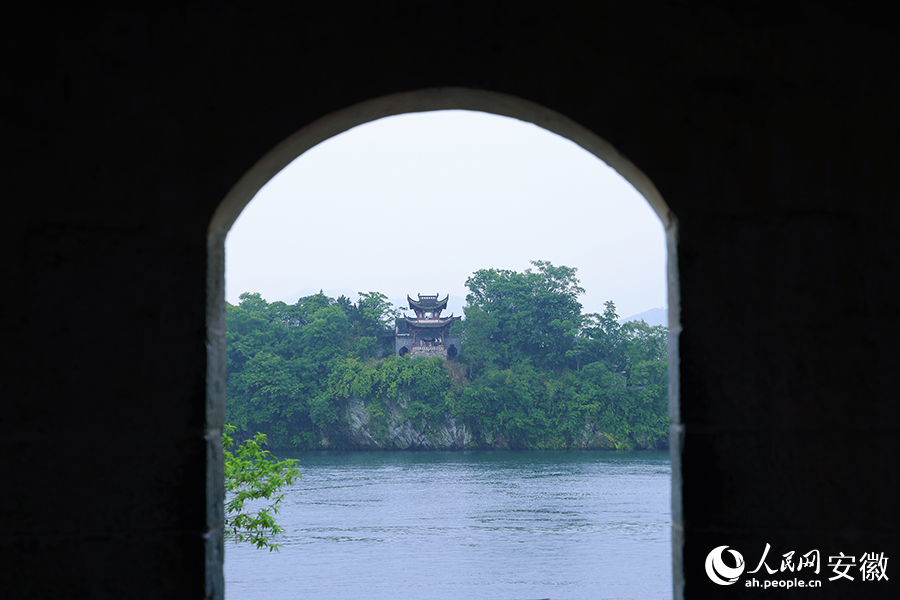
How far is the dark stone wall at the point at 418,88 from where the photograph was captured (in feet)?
4.98

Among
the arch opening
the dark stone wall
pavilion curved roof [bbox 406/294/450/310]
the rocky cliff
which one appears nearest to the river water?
the rocky cliff

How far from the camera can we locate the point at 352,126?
1763mm

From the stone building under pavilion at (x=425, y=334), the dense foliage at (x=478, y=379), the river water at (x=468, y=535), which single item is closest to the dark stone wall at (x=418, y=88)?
the river water at (x=468, y=535)

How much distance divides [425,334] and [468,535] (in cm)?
1799

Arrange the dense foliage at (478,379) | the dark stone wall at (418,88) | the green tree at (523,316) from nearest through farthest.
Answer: the dark stone wall at (418,88)
the dense foliage at (478,379)
the green tree at (523,316)

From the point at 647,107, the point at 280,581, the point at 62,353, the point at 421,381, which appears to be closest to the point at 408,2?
the point at 647,107

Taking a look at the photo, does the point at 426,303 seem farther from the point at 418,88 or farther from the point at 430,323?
the point at 418,88

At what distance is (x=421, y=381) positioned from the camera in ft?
120

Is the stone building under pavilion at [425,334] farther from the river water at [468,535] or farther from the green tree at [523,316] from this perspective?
the river water at [468,535]

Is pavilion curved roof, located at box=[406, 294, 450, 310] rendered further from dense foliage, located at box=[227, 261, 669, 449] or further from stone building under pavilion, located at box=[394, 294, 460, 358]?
dense foliage, located at box=[227, 261, 669, 449]

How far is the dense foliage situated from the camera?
36.9 meters

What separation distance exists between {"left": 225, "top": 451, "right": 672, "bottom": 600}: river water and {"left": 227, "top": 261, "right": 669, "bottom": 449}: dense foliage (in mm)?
3287

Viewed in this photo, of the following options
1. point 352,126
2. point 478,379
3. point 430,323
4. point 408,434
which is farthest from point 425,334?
point 352,126

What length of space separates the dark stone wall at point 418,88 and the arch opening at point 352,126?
0.03 meters
